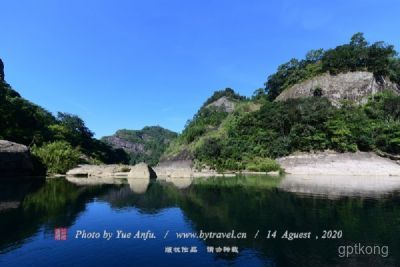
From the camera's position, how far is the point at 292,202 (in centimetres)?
2875

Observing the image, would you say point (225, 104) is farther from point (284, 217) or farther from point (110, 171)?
point (284, 217)

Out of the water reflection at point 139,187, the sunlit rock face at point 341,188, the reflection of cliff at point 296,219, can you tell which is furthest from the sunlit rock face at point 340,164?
the reflection of cliff at point 296,219

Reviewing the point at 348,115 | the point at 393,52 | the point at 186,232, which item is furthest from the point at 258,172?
the point at 393,52

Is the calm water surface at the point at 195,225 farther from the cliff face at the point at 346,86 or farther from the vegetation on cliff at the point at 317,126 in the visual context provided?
the cliff face at the point at 346,86

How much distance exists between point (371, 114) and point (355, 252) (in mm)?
79217

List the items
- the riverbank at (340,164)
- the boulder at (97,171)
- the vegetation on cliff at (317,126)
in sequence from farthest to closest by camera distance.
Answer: the vegetation on cliff at (317,126) < the riverbank at (340,164) < the boulder at (97,171)

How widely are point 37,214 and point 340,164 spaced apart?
2406 inches

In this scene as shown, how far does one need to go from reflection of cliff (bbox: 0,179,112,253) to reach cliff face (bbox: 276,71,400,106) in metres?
83.6

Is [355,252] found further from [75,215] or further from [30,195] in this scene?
[30,195]

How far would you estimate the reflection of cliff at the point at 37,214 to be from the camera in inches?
719

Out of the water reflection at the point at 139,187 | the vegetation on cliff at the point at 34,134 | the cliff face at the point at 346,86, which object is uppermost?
the cliff face at the point at 346,86

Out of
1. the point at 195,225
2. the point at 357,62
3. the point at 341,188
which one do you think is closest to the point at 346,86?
the point at 357,62

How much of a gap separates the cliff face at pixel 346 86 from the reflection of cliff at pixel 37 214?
83.6 meters

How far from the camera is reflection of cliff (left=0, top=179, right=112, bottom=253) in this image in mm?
18273
